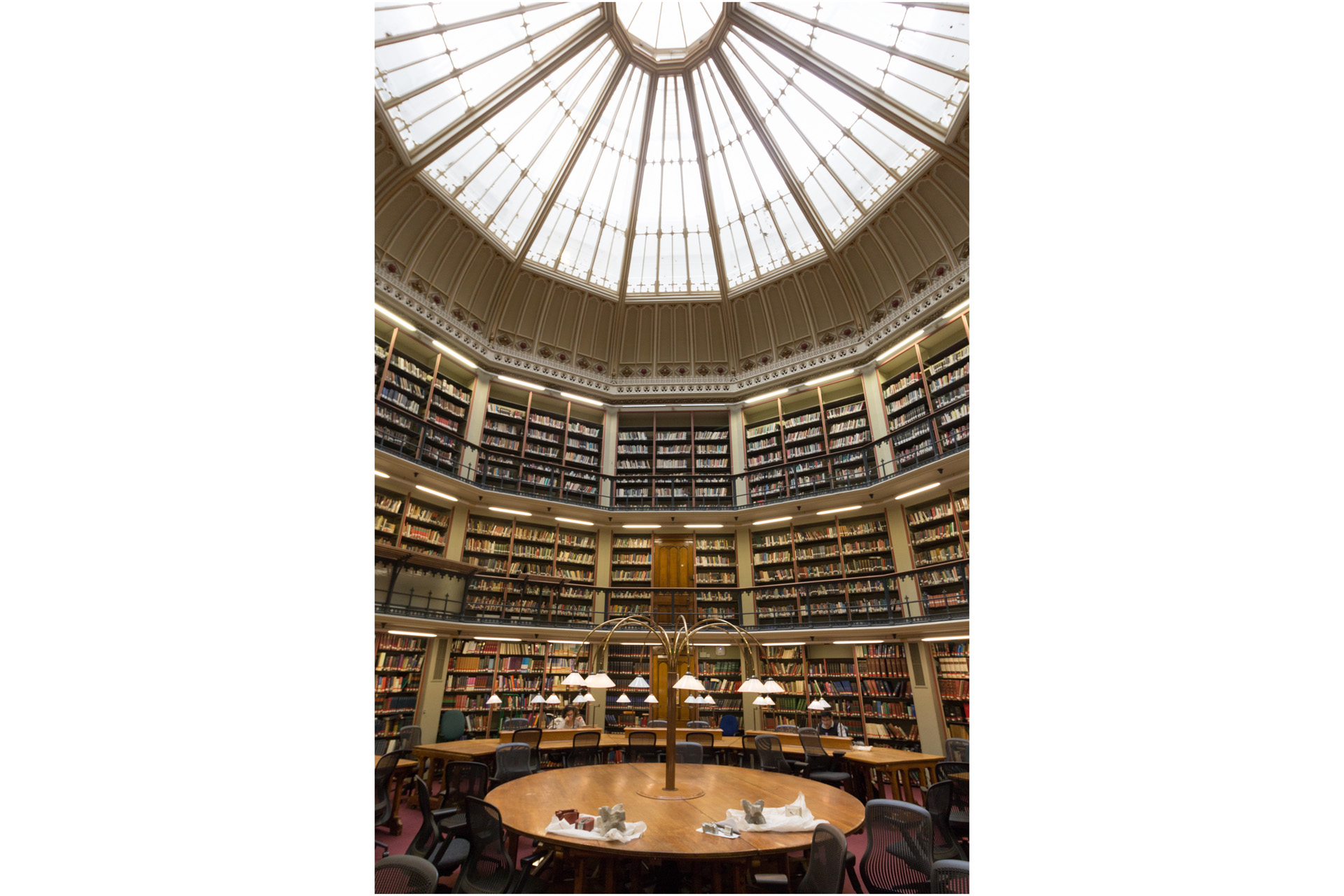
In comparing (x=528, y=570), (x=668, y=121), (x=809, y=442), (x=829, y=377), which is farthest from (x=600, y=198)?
(x=528, y=570)

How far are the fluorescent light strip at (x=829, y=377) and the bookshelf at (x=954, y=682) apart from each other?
5731 millimetres

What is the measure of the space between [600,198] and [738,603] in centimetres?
941

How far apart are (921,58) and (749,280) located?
5.35 m

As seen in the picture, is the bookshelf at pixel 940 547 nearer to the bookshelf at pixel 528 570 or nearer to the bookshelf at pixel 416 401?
the bookshelf at pixel 528 570

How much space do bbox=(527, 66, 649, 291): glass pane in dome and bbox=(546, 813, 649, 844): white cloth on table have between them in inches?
446

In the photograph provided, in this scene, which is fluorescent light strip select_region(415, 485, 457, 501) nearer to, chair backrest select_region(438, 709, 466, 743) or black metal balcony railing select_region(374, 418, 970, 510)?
black metal balcony railing select_region(374, 418, 970, 510)

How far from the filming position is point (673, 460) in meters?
13.5

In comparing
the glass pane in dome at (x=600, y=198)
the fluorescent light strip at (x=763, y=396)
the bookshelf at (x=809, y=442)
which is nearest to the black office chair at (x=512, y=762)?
the bookshelf at (x=809, y=442)

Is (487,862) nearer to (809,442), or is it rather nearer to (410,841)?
(410,841)

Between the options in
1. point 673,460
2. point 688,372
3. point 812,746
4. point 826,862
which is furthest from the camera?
point 688,372

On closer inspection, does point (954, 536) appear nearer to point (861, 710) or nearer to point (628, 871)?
point (861, 710)

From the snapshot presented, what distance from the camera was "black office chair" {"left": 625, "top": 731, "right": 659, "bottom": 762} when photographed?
7703 mm

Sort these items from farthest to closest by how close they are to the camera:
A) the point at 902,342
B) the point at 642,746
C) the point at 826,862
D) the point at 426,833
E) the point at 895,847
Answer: the point at 902,342 → the point at 642,746 → the point at 426,833 → the point at 895,847 → the point at 826,862

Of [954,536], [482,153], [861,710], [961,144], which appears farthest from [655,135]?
[861,710]
